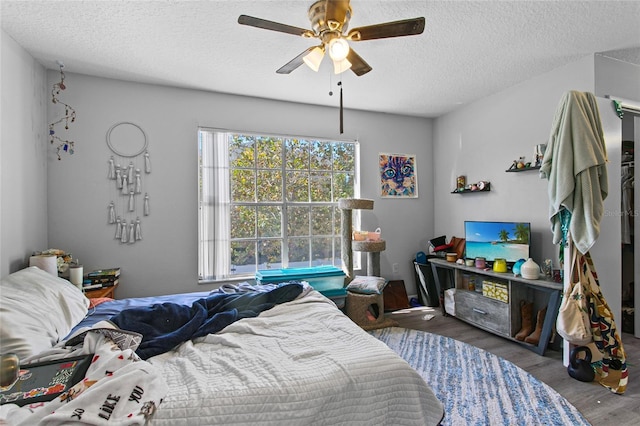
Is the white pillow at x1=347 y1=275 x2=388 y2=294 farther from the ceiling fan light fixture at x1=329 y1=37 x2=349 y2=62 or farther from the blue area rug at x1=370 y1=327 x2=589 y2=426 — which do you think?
the ceiling fan light fixture at x1=329 y1=37 x2=349 y2=62

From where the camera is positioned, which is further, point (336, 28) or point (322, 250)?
point (322, 250)

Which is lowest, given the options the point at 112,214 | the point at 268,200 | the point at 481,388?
the point at 481,388

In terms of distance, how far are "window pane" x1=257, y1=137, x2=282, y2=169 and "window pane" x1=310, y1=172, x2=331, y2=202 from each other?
1.59ft

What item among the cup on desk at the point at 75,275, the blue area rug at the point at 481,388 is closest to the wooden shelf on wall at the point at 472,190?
the blue area rug at the point at 481,388

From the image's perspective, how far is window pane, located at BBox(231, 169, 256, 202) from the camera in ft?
11.8

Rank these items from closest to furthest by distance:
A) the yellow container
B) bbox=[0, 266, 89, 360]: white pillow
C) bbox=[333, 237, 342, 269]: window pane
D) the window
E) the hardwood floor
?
bbox=[0, 266, 89, 360]: white pillow, the hardwood floor, the yellow container, the window, bbox=[333, 237, 342, 269]: window pane

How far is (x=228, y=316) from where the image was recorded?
1.85m

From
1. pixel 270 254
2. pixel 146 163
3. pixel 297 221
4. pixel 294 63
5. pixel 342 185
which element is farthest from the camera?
pixel 342 185

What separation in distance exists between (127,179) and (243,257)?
144cm

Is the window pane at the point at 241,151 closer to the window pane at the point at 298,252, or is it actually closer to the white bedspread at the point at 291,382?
the window pane at the point at 298,252

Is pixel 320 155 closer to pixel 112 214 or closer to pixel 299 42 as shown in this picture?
pixel 299 42

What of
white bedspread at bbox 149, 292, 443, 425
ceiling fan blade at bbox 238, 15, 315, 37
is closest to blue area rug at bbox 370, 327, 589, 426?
white bedspread at bbox 149, 292, 443, 425

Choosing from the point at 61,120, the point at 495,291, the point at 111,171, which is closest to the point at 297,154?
the point at 111,171

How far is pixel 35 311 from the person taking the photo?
5.40 ft
